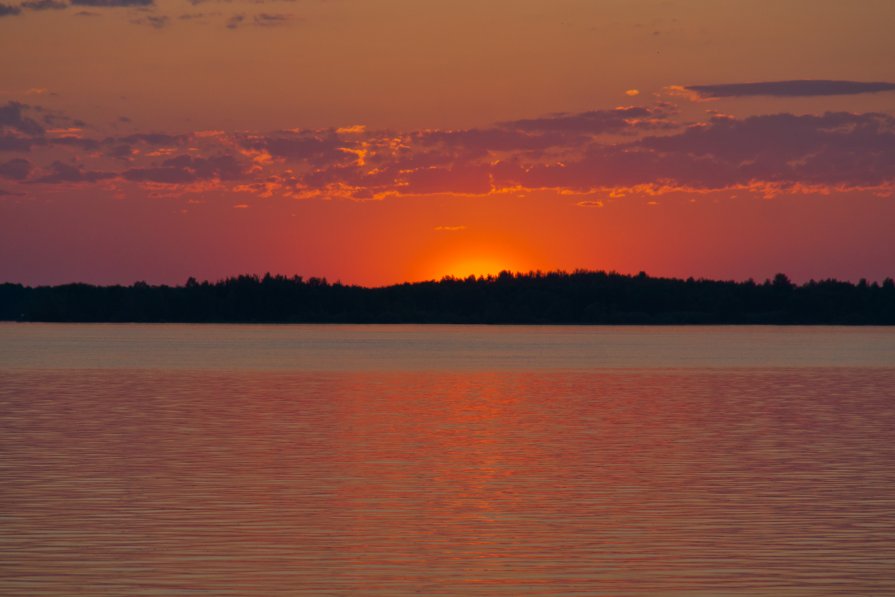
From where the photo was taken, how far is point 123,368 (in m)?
91.4

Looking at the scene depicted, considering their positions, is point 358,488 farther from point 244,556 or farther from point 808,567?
point 808,567

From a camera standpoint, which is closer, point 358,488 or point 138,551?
point 138,551

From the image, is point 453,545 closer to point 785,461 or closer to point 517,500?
point 517,500

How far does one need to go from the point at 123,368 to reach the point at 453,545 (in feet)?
237

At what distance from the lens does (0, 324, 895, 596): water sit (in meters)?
19.8

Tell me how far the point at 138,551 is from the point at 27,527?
9.70 ft

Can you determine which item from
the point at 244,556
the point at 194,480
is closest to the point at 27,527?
the point at 244,556

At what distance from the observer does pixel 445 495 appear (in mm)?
27641

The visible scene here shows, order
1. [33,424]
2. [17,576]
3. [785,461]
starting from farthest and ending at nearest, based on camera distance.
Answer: [33,424] → [785,461] → [17,576]

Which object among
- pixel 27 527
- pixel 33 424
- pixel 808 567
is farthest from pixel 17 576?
pixel 33 424

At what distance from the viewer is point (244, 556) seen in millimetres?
20938

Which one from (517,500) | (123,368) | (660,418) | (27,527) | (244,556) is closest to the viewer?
(244,556)

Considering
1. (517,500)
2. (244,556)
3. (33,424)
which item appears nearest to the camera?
(244,556)

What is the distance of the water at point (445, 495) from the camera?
778 inches
